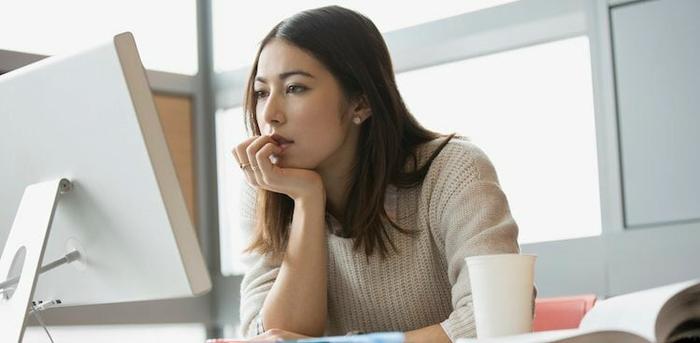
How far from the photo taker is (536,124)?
11.0ft

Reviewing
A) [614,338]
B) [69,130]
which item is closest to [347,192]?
[69,130]

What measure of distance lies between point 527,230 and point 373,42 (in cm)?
159

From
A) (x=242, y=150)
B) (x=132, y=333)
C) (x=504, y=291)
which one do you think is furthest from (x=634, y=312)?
(x=132, y=333)

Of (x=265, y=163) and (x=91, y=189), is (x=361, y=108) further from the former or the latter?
(x=91, y=189)

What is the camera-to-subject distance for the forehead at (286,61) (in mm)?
1892

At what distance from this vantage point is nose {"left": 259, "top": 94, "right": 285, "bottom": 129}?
187cm

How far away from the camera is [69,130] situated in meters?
1.23

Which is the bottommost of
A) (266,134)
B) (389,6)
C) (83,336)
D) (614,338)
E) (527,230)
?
(83,336)

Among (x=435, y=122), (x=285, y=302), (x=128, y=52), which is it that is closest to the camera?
(x=128, y=52)

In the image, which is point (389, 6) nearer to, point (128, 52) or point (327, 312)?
point (327, 312)

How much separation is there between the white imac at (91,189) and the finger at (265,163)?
0.52 meters

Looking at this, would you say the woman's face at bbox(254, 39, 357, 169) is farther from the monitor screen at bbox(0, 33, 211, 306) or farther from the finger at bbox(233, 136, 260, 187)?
the monitor screen at bbox(0, 33, 211, 306)

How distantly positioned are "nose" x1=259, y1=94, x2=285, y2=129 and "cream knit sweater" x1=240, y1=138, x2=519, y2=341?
25cm

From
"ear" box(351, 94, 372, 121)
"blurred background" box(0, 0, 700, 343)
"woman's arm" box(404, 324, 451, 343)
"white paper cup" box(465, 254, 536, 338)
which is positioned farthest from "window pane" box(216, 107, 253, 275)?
"white paper cup" box(465, 254, 536, 338)
